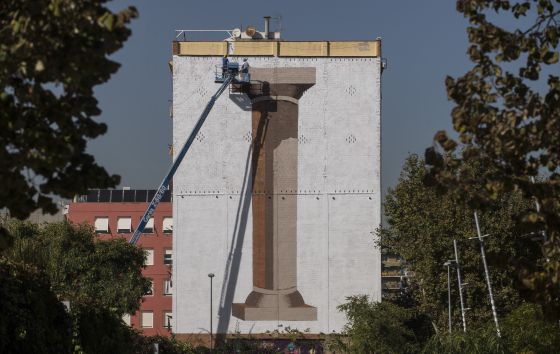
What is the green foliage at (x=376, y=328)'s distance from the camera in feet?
202

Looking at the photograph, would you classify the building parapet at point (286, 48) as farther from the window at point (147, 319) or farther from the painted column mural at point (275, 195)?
the window at point (147, 319)

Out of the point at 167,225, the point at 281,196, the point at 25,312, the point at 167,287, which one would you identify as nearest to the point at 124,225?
the point at 167,225

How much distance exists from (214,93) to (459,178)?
61.1m

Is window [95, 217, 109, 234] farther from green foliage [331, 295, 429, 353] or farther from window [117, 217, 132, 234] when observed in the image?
green foliage [331, 295, 429, 353]

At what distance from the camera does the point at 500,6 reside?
1542cm

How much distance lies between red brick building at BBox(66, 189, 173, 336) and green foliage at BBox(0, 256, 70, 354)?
69.6 metres

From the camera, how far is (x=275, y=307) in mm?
75312

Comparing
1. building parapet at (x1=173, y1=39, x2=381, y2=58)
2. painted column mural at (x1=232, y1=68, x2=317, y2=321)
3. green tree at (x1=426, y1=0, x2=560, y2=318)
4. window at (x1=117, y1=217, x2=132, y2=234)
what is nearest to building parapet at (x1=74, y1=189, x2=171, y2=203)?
window at (x1=117, y1=217, x2=132, y2=234)

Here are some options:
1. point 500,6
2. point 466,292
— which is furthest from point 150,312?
point 500,6

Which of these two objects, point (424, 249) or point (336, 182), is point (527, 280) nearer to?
point (424, 249)

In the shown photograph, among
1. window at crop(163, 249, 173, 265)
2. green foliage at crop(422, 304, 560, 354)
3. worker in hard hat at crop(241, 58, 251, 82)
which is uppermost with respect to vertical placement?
worker in hard hat at crop(241, 58, 251, 82)

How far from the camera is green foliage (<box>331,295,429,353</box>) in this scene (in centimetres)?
6153

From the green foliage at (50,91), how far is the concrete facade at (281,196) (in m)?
62.3

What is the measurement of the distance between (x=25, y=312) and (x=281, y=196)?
161 ft
